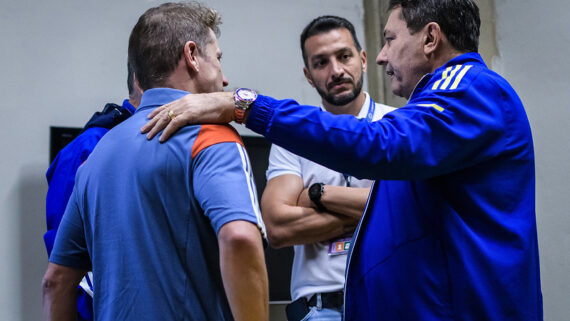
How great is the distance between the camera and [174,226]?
140cm

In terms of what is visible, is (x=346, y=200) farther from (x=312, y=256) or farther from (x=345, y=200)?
(x=312, y=256)

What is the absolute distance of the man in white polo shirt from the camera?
2.39 metres

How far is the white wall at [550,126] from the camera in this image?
3076 mm

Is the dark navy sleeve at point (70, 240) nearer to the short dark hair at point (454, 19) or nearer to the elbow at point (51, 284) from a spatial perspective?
the elbow at point (51, 284)

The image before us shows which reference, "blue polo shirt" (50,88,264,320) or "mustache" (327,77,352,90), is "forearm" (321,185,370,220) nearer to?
"mustache" (327,77,352,90)

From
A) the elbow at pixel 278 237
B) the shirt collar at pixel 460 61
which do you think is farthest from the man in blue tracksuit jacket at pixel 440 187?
the elbow at pixel 278 237

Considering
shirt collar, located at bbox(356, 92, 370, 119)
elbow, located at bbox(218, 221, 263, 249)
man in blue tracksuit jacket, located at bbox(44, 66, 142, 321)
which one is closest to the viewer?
elbow, located at bbox(218, 221, 263, 249)

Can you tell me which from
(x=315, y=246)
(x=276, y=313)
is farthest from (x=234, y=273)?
(x=276, y=313)

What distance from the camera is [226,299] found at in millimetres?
1429

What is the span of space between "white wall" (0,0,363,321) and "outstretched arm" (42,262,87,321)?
1608 millimetres

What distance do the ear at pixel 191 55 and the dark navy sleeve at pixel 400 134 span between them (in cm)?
22

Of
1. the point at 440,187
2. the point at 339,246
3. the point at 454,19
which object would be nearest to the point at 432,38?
the point at 454,19

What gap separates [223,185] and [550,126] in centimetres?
244

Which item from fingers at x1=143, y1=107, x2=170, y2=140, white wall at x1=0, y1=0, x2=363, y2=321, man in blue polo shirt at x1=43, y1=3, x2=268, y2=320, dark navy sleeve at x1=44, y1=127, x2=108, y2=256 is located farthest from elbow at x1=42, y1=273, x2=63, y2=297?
white wall at x1=0, y1=0, x2=363, y2=321
